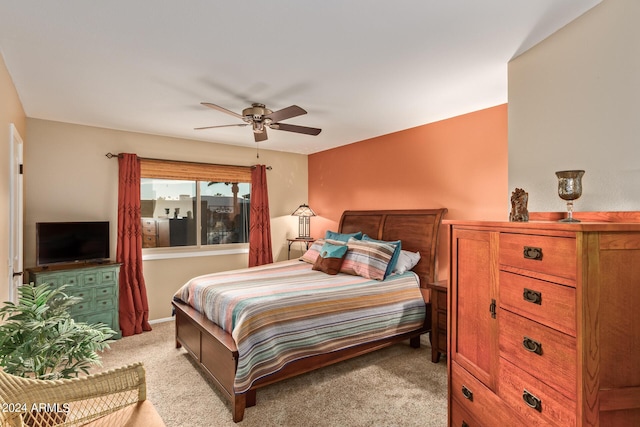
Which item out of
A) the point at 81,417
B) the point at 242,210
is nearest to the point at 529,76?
the point at 81,417

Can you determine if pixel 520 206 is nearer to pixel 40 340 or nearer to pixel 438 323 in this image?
pixel 438 323

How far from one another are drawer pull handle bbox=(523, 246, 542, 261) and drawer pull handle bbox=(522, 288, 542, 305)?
140 millimetres

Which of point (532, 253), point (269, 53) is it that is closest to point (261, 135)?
point (269, 53)

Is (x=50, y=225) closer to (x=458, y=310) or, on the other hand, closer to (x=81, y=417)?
(x=81, y=417)

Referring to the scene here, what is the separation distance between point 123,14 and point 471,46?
2065mm

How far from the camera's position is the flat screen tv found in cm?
357

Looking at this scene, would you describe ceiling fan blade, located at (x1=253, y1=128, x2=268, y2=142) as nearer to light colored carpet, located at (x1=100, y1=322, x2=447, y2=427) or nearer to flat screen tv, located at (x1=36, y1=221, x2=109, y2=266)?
flat screen tv, located at (x1=36, y1=221, x2=109, y2=266)

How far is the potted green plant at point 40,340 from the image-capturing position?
1.50m

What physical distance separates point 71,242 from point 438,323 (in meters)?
4.04

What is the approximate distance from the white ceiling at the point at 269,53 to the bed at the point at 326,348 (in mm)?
1418

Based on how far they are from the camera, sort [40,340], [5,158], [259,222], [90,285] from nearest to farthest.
→ 1. [40,340]
2. [5,158]
3. [90,285]
4. [259,222]

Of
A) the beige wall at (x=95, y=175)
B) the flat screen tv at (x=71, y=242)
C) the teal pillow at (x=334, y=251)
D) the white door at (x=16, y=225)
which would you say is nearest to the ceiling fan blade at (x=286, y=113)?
the teal pillow at (x=334, y=251)

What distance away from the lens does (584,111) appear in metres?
1.83

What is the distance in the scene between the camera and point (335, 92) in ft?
9.86
